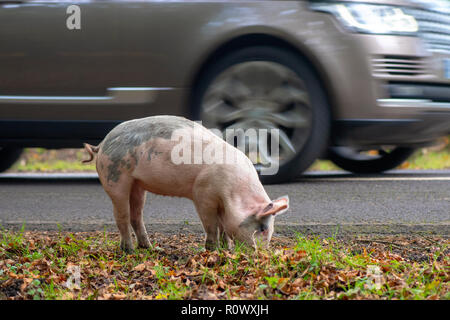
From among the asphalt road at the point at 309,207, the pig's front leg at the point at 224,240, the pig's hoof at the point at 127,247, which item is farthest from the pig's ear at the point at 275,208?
the asphalt road at the point at 309,207

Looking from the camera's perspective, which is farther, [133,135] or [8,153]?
[8,153]

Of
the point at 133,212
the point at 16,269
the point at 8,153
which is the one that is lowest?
the point at 8,153

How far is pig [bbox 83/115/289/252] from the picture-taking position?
3303 millimetres

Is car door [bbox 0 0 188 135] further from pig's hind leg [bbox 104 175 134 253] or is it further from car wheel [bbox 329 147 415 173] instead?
pig's hind leg [bbox 104 175 134 253]

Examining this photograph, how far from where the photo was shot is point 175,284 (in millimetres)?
3137

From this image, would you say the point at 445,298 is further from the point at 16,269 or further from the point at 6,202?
the point at 6,202

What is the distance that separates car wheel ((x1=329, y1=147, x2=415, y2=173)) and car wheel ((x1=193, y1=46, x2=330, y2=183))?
1595mm

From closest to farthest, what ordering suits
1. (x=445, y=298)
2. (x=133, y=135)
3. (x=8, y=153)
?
(x=445, y=298) → (x=133, y=135) → (x=8, y=153)

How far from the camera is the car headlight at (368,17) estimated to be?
584cm

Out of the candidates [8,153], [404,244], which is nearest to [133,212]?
[404,244]

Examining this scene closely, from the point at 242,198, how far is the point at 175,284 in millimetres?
559

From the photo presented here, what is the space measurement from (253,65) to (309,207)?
1528 mm
